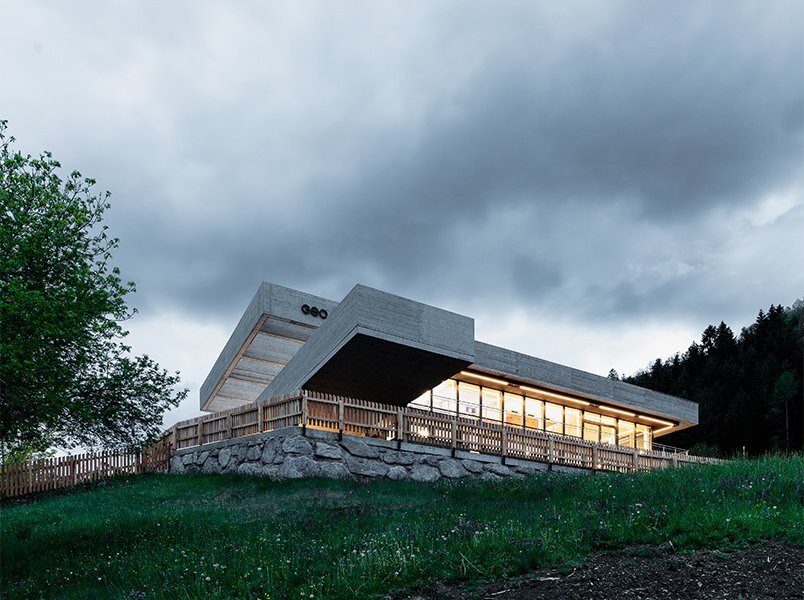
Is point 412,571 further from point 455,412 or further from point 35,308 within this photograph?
point 455,412

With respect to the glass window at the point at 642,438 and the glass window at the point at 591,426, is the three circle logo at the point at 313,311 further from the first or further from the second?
the glass window at the point at 642,438

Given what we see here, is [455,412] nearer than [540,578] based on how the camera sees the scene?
No

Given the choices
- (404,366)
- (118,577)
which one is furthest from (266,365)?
(118,577)

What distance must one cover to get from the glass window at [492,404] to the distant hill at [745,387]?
21.9 meters

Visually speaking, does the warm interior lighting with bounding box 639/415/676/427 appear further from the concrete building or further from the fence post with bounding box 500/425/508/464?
the fence post with bounding box 500/425/508/464

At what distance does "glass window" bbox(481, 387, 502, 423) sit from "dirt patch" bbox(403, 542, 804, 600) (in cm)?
2233

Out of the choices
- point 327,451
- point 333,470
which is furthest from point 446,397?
point 333,470

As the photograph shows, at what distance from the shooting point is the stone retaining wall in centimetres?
2038

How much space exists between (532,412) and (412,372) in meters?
10.6

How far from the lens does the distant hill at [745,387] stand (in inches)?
2240

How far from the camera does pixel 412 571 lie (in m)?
8.69

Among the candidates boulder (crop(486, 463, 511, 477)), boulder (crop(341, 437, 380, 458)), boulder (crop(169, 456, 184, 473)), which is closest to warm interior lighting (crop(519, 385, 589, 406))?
boulder (crop(486, 463, 511, 477))

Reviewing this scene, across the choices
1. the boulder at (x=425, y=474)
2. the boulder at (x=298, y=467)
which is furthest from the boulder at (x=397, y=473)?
the boulder at (x=298, y=467)

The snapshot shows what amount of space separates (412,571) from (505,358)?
2165cm
